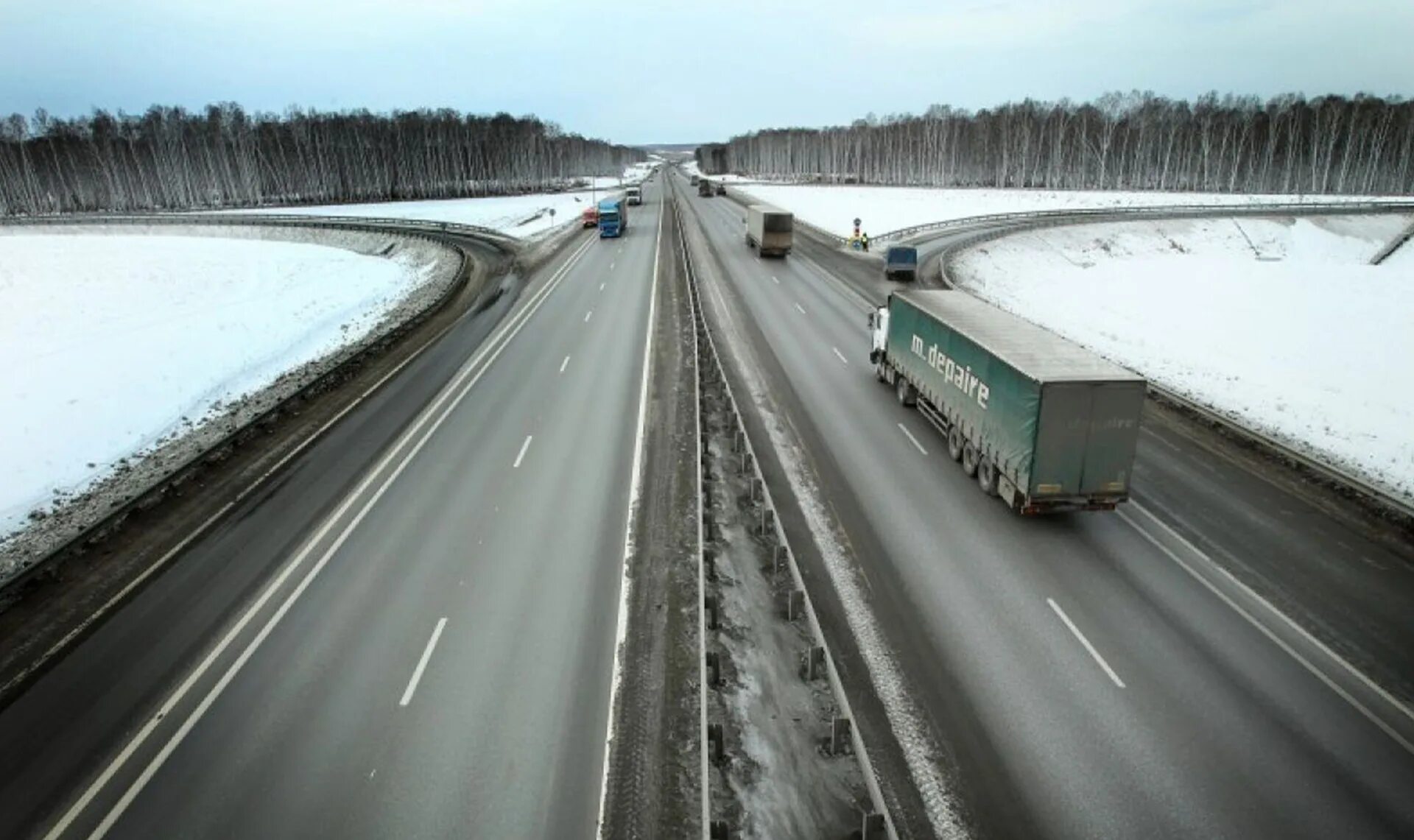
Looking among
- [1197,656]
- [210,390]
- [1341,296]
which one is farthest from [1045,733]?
[1341,296]

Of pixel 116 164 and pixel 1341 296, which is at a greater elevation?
pixel 116 164

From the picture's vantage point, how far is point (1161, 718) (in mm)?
10336

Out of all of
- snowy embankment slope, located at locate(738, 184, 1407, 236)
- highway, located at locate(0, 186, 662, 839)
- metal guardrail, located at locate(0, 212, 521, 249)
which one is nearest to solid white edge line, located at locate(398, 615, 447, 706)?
highway, located at locate(0, 186, 662, 839)

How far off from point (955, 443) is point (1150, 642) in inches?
295

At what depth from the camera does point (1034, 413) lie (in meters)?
14.4

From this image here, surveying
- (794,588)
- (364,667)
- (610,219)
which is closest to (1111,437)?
(794,588)

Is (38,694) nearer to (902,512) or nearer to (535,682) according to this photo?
(535,682)

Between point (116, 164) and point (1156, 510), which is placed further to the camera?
point (116, 164)

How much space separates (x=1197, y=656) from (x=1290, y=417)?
48.0 ft

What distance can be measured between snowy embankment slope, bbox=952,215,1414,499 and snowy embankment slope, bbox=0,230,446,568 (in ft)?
106

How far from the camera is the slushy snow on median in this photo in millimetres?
21031

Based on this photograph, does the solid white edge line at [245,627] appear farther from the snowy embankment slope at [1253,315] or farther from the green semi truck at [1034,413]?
the snowy embankment slope at [1253,315]

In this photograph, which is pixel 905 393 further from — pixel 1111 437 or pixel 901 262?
pixel 901 262

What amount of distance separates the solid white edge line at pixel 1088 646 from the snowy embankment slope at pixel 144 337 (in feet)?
64.8
